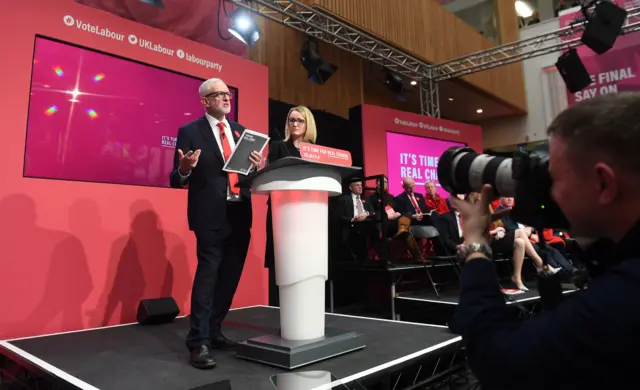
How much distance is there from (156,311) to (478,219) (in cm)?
288

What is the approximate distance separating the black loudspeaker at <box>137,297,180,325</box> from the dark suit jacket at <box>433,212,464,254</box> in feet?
10.1

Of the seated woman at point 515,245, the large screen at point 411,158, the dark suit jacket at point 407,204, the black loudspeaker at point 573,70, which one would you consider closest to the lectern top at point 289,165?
the seated woman at point 515,245

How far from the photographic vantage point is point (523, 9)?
995cm

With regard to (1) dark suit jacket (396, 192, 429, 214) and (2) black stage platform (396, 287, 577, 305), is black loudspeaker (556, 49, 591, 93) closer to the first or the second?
(1) dark suit jacket (396, 192, 429, 214)

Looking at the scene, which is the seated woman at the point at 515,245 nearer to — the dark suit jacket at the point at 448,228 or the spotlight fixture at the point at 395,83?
the dark suit jacket at the point at 448,228

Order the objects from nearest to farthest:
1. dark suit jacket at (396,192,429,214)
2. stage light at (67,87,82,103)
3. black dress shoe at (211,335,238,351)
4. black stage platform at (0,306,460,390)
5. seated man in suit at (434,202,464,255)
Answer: black stage platform at (0,306,460,390)
black dress shoe at (211,335,238,351)
stage light at (67,87,82,103)
seated man in suit at (434,202,464,255)
dark suit jacket at (396,192,429,214)

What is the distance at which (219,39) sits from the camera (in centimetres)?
467

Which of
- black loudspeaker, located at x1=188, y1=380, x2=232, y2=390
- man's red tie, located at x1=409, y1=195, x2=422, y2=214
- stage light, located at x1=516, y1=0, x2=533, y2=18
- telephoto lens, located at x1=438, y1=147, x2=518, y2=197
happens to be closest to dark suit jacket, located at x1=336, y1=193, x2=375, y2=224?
man's red tie, located at x1=409, y1=195, x2=422, y2=214

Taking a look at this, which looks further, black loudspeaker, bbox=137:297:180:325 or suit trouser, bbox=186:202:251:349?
black loudspeaker, bbox=137:297:180:325

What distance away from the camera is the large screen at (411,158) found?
20.7 ft

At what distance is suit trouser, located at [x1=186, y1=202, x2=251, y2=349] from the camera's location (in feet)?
6.56

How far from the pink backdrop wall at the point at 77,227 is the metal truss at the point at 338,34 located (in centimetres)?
140

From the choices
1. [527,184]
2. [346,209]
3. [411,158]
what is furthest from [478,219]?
[411,158]

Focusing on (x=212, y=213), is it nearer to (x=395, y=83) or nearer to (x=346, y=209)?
(x=346, y=209)
